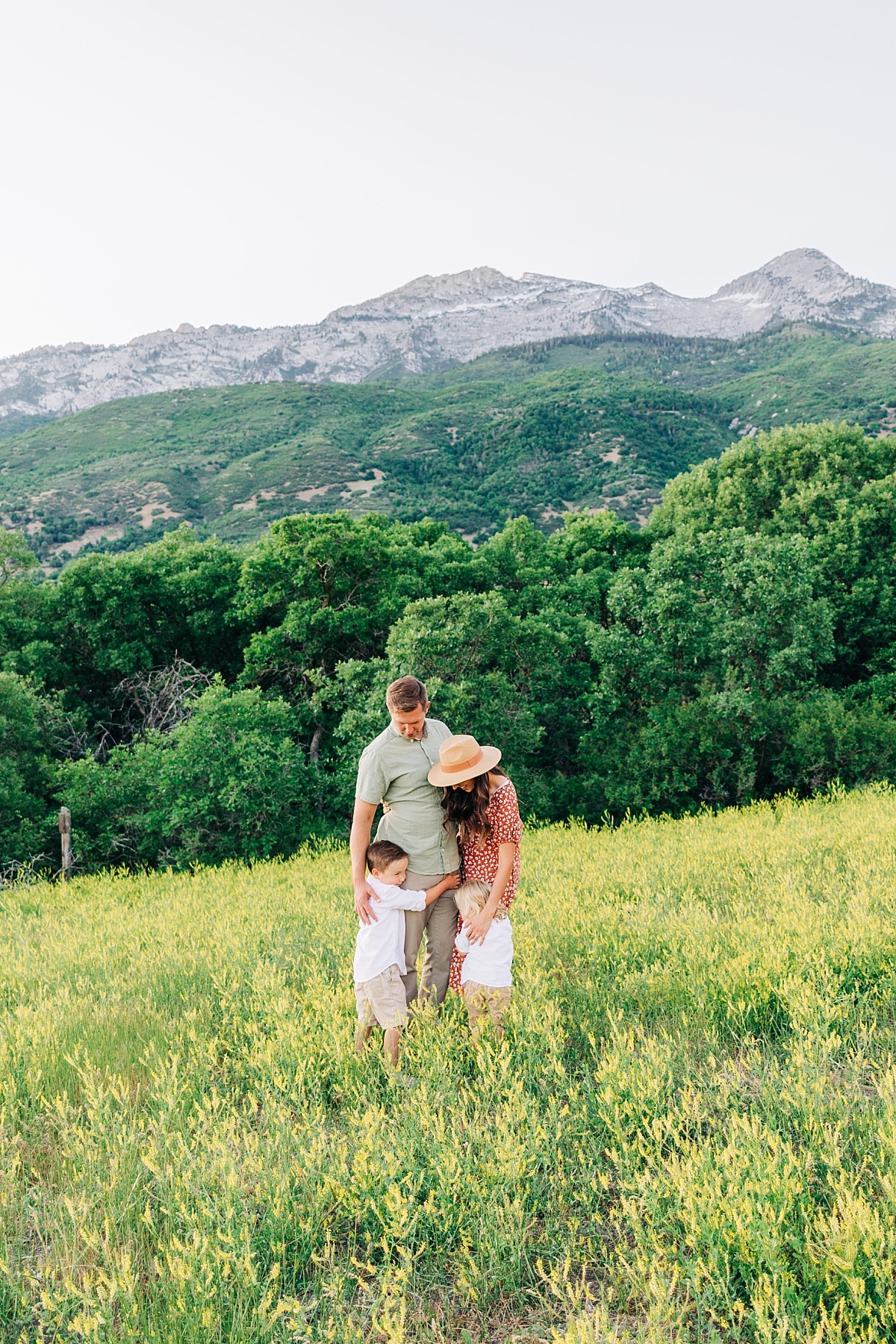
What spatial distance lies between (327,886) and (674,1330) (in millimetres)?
7746

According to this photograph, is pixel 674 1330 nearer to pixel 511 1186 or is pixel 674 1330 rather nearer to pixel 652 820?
pixel 511 1186

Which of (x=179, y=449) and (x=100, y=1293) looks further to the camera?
(x=179, y=449)

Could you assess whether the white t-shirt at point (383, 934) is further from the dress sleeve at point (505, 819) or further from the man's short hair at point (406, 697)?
the man's short hair at point (406, 697)

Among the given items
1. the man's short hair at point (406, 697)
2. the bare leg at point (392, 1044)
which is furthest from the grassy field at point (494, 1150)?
the man's short hair at point (406, 697)

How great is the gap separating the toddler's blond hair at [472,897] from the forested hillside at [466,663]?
36.9 ft

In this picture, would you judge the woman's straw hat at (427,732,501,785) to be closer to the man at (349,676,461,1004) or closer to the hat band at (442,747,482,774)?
the hat band at (442,747,482,774)

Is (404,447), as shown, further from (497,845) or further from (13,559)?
(497,845)

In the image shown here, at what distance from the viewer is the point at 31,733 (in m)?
18.6

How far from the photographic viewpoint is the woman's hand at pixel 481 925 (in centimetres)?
420

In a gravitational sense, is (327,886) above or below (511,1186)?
below

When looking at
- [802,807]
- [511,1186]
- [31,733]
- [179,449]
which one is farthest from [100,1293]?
[179,449]

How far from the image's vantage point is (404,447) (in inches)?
4218

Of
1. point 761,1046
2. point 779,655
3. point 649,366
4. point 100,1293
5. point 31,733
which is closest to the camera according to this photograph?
point 100,1293

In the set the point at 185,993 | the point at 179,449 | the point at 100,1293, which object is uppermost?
the point at 179,449
